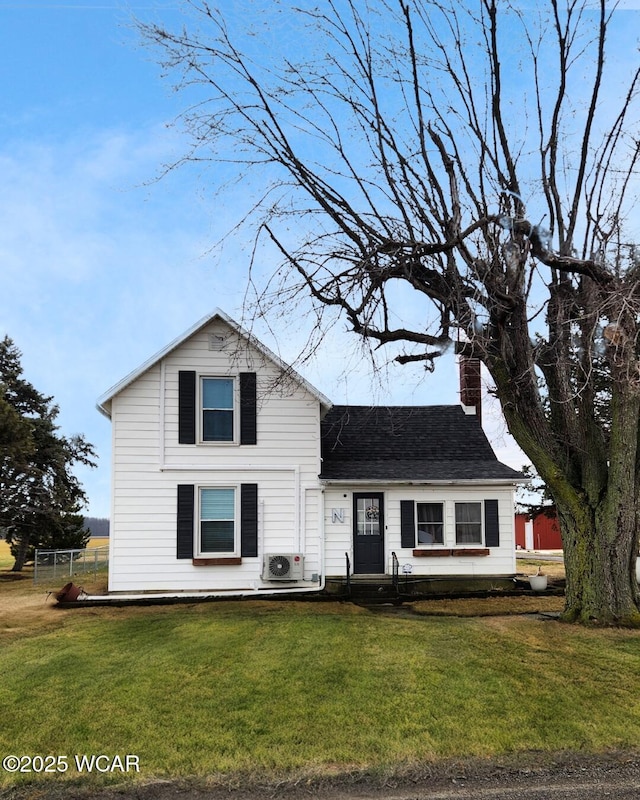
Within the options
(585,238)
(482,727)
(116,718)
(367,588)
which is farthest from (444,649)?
(585,238)

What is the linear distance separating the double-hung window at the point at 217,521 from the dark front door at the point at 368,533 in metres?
2.97

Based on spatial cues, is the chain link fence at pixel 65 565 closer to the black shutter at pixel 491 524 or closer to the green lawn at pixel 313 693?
the green lawn at pixel 313 693

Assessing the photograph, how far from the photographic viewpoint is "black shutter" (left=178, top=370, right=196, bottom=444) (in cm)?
1590

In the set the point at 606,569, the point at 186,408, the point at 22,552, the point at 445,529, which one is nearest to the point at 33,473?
the point at 22,552

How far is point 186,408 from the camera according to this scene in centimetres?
1593

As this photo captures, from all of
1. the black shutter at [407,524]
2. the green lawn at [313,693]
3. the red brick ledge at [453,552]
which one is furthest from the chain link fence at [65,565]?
the red brick ledge at [453,552]

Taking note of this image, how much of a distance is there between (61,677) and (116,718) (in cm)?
187

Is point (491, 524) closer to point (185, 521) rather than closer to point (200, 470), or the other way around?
point (200, 470)

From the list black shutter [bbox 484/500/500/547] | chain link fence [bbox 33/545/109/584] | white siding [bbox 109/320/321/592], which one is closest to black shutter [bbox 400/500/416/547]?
black shutter [bbox 484/500/500/547]

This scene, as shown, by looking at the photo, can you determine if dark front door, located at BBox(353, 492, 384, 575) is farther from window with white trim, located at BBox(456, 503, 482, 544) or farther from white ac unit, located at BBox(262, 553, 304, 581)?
window with white trim, located at BBox(456, 503, 482, 544)

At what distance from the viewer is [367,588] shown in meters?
15.8

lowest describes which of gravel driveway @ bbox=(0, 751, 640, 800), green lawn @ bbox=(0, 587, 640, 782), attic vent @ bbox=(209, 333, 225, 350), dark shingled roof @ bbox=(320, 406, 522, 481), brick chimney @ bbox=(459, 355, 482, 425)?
gravel driveway @ bbox=(0, 751, 640, 800)

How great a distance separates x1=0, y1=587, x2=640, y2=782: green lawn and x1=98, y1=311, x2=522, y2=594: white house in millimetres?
4221

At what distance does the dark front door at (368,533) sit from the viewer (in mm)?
16484
